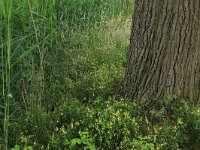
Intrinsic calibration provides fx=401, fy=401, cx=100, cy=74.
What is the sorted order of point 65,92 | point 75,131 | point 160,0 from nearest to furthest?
1. point 75,131
2. point 160,0
3. point 65,92

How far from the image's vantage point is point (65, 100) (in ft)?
13.4

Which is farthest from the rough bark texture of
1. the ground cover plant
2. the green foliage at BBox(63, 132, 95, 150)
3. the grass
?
the green foliage at BBox(63, 132, 95, 150)

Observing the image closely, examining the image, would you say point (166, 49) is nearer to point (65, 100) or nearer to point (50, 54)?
point (65, 100)

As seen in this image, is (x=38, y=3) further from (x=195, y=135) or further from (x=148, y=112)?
(x=195, y=135)

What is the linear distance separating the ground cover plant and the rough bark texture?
0.15 metres

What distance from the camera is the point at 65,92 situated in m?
4.31

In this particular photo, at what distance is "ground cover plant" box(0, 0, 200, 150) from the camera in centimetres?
342

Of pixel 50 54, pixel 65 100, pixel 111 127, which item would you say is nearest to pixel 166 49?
pixel 111 127

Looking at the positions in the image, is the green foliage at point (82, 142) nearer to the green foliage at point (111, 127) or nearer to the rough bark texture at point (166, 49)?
the green foliage at point (111, 127)

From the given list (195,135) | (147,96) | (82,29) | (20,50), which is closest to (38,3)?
(20,50)

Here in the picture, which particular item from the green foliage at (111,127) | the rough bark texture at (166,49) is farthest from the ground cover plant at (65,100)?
the rough bark texture at (166,49)

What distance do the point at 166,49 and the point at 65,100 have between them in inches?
44.7

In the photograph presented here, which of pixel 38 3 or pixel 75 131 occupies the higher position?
pixel 38 3

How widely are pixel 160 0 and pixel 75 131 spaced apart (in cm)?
144
